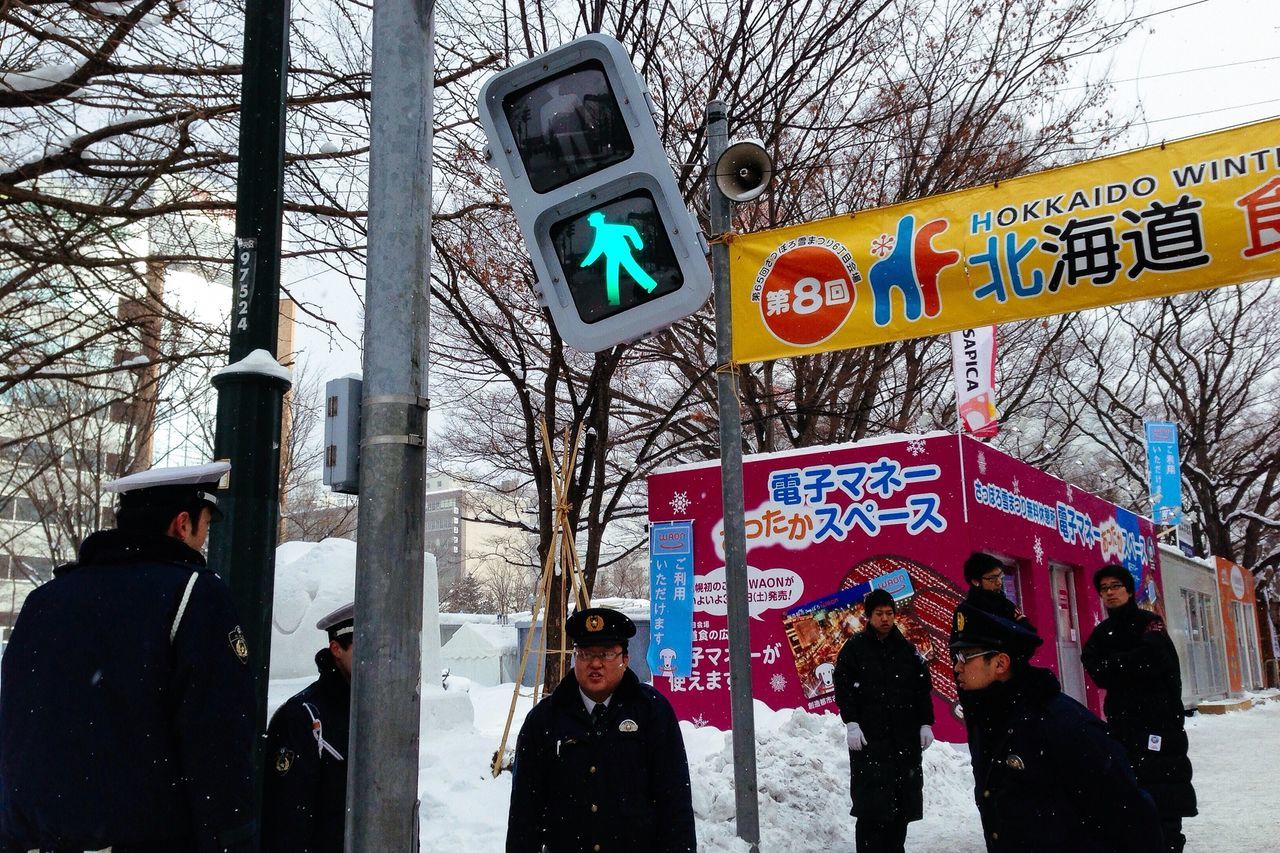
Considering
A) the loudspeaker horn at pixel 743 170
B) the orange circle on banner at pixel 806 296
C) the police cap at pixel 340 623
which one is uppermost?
the loudspeaker horn at pixel 743 170

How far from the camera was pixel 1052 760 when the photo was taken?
136 inches

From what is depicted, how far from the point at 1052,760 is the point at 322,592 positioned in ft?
29.0

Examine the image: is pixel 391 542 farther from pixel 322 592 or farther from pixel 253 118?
pixel 322 592

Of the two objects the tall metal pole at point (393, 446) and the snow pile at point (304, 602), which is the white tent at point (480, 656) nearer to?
the snow pile at point (304, 602)

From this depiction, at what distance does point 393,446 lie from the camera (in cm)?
296

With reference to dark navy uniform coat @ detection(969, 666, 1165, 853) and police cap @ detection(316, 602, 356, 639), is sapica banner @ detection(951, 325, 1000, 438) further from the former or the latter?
police cap @ detection(316, 602, 356, 639)

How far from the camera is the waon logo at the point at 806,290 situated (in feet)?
26.1

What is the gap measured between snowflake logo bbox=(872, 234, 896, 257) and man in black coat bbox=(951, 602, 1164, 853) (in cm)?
453

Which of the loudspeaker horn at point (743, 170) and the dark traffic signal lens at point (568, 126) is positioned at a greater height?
the loudspeaker horn at point (743, 170)

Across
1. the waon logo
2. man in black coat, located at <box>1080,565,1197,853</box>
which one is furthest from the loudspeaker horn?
man in black coat, located at <box>1080,565,1197,853</box>

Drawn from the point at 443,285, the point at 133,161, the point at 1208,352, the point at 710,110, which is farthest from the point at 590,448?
the point at 1208,352

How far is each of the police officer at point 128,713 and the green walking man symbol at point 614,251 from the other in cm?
164

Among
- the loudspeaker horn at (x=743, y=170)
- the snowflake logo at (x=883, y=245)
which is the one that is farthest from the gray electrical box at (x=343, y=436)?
the snowflake logo at (x=883, y=245)

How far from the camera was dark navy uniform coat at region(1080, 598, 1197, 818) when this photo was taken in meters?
7.03
